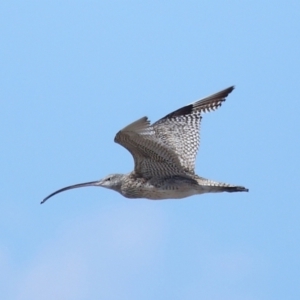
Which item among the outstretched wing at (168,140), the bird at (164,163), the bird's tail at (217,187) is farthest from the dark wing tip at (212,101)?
the bird's tail at (217,187)

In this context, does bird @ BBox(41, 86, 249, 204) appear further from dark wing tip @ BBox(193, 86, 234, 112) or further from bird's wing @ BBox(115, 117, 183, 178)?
dark wing tip @ BBox(193, 86, 234, 112)

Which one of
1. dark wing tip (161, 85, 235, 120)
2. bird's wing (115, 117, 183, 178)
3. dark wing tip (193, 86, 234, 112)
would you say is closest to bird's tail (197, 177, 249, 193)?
bird's wing (115, 117, 183, 178)

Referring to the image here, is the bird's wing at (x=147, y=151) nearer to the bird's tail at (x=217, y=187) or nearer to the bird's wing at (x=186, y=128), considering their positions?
the bird's wing at (x=186, y=128)

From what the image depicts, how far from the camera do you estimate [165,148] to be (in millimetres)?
14820

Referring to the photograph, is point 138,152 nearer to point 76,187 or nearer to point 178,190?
point 178,190

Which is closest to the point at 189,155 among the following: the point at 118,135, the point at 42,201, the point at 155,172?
the point at 155,172

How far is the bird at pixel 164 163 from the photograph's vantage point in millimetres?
14234

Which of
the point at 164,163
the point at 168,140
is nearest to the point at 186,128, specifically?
the point at 168,140

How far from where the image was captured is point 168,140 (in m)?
15.6

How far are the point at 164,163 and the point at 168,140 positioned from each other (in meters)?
0.73

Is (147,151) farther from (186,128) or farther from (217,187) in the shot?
(186,128)

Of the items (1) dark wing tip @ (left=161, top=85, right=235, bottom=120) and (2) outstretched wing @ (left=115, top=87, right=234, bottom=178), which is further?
(1) dark wing tip @ (left=161, top=85, right=235, bottom=120)

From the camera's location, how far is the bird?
560 inches

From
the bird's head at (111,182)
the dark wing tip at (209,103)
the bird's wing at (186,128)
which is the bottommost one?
the bird's head at (111,182)
